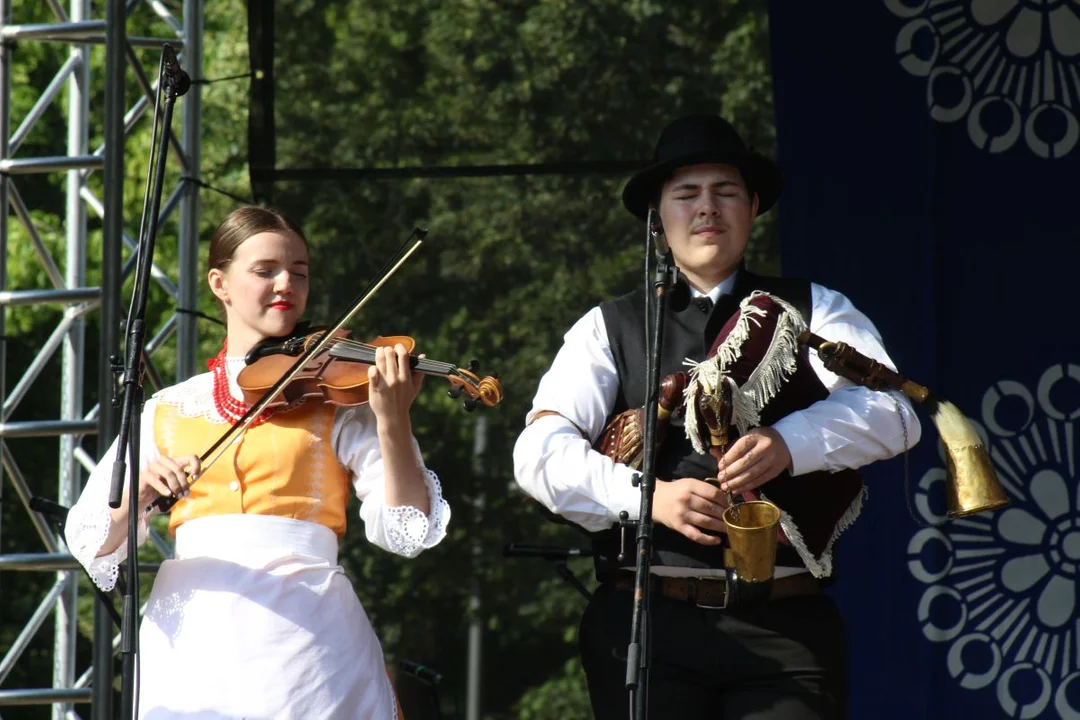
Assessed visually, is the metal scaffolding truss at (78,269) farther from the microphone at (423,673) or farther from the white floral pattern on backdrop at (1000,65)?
the white floral pattern on backdrop at (1000,65)

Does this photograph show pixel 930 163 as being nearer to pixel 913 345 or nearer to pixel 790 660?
pixel 913 345

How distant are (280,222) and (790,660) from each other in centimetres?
142

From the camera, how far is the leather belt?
2.98m

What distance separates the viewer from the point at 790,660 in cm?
294

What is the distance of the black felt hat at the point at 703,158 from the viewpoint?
10.7 ft

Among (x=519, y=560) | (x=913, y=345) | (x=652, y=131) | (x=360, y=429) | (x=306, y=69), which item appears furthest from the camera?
(x=519, y=560)

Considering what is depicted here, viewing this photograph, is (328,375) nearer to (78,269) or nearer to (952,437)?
(952,437)

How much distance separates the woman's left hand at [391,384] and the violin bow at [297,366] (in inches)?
4.9

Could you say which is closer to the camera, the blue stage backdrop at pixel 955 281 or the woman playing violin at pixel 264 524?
the woman playing violin at pixel 264 524

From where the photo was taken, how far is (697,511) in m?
2.89

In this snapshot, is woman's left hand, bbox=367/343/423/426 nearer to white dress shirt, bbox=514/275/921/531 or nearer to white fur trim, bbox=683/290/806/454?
white dress shirt, bbox=514/275/921/531

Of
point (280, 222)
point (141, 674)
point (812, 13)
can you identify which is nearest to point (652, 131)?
point (812, 13)

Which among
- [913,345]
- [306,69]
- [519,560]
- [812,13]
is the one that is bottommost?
[519,560]

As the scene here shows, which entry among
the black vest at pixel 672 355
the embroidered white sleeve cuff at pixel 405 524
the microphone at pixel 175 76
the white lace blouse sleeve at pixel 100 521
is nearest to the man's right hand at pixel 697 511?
the black vest at pixel 672 355
